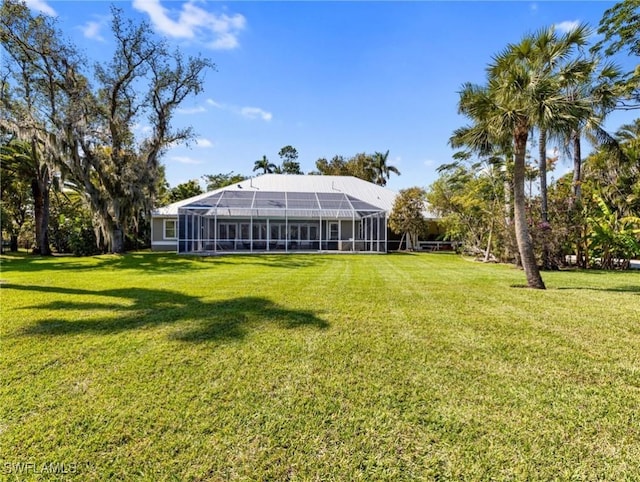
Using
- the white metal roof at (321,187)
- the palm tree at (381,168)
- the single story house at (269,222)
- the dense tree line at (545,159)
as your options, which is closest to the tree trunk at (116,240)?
the single story house at (269,222)

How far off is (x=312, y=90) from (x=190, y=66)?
7.97m

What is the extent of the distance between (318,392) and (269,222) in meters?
22.3

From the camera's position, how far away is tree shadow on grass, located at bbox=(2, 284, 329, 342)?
5062 mm

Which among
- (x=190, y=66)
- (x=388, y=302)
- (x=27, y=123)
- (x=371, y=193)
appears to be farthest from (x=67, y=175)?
(x=371, y=193)

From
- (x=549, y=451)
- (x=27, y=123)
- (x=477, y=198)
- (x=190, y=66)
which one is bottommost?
(x=549, y=451)

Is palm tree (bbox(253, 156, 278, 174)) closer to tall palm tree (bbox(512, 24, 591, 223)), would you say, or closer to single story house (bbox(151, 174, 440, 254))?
single story house (bbox(151, 174, 440, 254))

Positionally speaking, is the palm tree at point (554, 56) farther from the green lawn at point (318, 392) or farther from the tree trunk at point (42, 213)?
the tree trunk at point (42, 213)

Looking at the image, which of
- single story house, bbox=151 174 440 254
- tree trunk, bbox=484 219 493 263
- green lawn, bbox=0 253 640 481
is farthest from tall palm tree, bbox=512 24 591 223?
single story house, bbox=151 174 440 254

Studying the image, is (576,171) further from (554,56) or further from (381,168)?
(381,168)

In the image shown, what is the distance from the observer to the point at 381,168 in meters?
44.8

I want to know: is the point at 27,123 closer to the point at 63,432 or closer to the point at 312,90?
the point at 312,90

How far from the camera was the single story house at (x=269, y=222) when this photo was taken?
75.6 ft

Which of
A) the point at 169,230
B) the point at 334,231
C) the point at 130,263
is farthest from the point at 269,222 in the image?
the point at 130,263

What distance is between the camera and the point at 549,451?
2.56 metres
